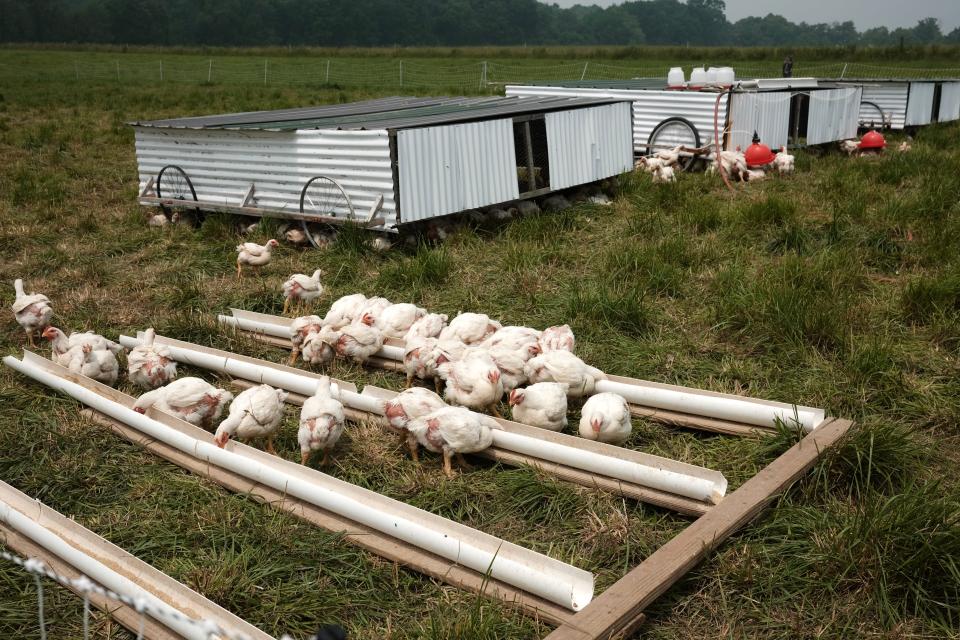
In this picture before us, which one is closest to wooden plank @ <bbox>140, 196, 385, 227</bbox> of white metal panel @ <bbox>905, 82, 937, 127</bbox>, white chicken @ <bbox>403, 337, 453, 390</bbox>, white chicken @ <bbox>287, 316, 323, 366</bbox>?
white chicken @ <bbox>287, 316, 323, 366</bbox>

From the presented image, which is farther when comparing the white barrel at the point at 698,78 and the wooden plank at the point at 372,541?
the white barrel at the point at 698,78

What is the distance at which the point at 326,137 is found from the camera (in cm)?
845

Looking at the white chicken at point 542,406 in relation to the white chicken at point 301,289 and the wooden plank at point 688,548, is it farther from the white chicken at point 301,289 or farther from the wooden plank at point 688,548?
the white chicken at point 301,289

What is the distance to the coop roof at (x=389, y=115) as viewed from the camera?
29.0 feet

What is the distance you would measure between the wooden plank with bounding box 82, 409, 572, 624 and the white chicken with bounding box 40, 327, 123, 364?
1.14 m

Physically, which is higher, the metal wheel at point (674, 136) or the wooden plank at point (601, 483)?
the metal wheel at point (674, 136)

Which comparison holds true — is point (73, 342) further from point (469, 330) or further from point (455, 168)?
→ point (455, 168)

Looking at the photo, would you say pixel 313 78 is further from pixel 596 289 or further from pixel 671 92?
pixel 596 289

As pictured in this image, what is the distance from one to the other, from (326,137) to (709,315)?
14.5ft

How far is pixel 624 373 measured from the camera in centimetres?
544

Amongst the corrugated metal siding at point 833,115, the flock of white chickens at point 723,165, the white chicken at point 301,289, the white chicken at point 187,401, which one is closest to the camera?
the white chicken at point 187,401

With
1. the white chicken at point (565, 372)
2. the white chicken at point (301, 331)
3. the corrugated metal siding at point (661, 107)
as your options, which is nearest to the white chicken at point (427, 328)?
the white chicken at point (301, 331)

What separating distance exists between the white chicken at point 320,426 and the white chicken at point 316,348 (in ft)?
3.65

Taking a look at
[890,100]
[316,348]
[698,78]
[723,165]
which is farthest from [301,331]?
[890,100]
